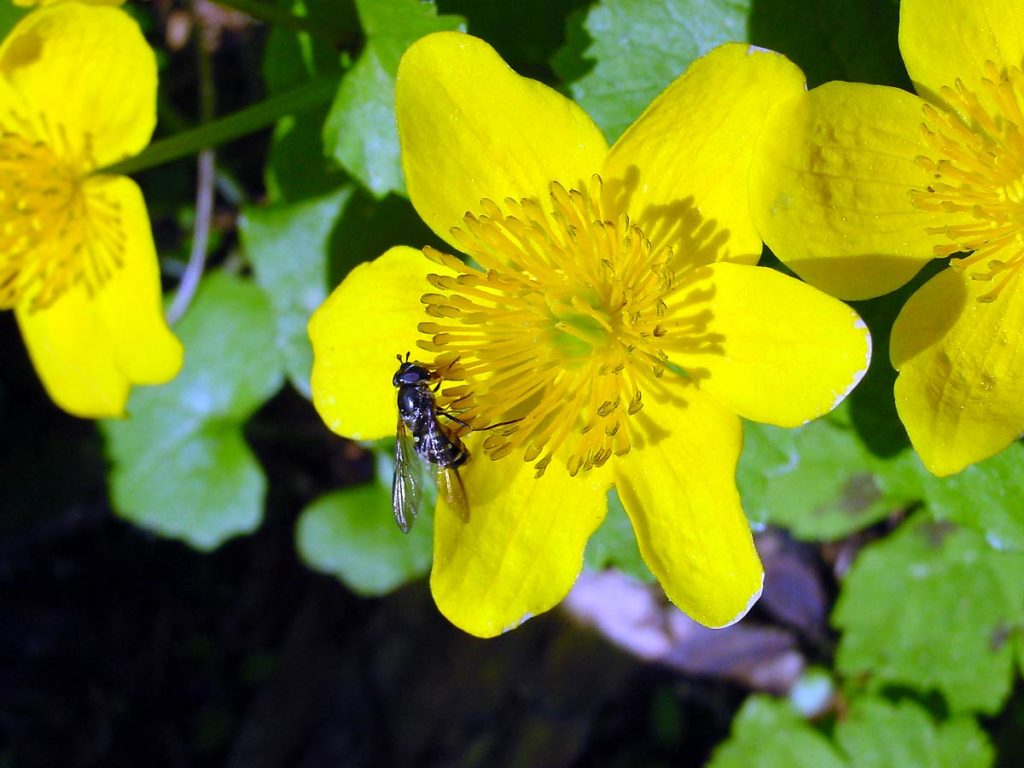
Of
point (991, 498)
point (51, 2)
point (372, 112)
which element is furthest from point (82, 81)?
point (991, 498)

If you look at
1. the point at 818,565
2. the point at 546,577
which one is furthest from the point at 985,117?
the point at 818,565

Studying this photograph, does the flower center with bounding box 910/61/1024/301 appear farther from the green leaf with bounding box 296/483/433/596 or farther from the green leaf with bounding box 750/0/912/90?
the green leaf with bounding box 296/483/433/596

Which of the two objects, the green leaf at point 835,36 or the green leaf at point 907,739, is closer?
the green leaf at point 835,36

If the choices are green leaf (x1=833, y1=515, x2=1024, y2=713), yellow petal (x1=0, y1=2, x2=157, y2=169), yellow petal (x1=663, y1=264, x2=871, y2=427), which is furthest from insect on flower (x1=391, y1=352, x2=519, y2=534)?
green leaf (x1=833, y1=515, x2=1024, y2=713)

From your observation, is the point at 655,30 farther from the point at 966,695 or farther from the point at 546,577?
the point at 966,695

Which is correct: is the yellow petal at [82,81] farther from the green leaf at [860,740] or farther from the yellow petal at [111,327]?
the green leaf at [860,740]

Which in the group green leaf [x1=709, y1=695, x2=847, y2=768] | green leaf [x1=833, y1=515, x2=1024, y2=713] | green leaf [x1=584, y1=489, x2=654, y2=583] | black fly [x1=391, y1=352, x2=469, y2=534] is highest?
black fly [x1=391, y1=352, x2=469, y2=534]

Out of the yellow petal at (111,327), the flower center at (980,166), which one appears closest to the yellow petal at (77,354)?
the yellow petal at (111,327)
